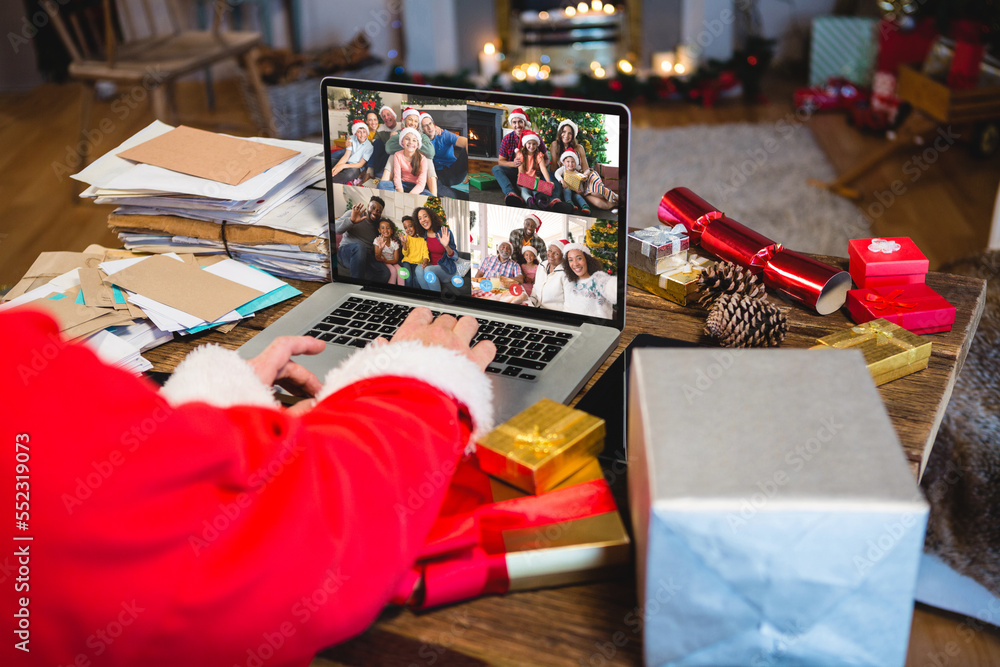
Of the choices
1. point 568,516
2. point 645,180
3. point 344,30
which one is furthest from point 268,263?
point 344,30

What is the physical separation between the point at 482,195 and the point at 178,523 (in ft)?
1.90

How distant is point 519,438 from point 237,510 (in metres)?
0.28

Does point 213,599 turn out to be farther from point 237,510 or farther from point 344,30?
point 344,30

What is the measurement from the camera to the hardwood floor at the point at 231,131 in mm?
2871

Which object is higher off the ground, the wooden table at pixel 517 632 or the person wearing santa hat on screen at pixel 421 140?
the person wearing santa hat on screen at pixel 421 140

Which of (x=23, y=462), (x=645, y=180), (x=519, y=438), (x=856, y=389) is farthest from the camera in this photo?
(x=645, y=180)

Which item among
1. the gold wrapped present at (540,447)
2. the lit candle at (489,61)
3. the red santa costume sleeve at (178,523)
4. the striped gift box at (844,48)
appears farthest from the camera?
the lit candle at (489,61)

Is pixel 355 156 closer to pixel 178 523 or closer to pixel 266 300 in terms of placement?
pixel 266 300

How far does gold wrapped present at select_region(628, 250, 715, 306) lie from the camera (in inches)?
41.7

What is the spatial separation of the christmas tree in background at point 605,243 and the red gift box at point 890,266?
33 centimetres

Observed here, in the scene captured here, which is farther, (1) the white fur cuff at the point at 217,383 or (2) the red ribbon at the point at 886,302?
(2) the red ribbon at the point at 886,302

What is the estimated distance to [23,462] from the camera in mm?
524

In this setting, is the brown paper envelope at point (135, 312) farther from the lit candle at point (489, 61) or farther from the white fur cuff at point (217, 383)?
the lit candle at point (489, 61)

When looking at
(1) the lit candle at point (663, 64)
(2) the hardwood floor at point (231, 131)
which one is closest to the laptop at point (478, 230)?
(2) the hardwood floor at point (231, 131)
